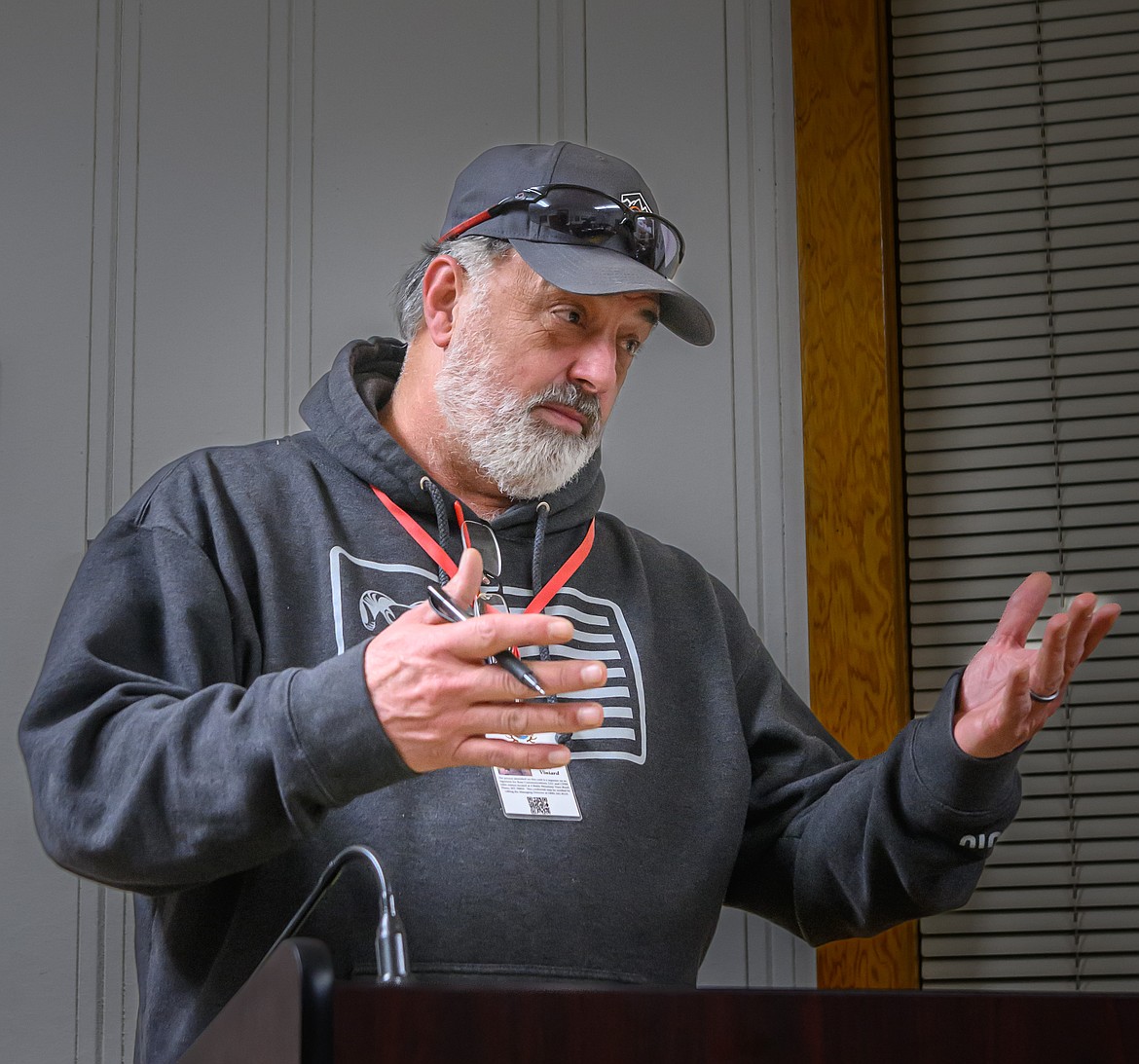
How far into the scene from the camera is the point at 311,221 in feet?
8.71

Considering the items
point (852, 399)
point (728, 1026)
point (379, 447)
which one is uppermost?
point (852, 399)

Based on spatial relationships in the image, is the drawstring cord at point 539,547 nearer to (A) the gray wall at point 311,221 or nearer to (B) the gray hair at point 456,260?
(B) the gray hair at point 456,260

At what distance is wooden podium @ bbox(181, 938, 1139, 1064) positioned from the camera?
0.83 metres

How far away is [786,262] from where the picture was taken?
2.62m

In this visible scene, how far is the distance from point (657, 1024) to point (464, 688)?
1.26 feet

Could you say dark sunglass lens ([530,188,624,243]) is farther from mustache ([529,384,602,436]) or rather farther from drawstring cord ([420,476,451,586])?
drawstring cord ([420,476,451,586])

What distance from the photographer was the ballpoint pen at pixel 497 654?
1.19m

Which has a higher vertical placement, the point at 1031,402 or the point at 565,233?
the point at 565,233

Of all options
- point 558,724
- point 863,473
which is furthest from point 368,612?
point 863,473

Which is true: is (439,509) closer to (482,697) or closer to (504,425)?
(504,425)

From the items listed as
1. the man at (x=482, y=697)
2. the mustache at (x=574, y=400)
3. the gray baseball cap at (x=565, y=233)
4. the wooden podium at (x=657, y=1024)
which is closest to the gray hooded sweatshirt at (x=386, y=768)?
the man at (x=482, y=697)

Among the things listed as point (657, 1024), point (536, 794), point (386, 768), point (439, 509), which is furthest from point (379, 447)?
point (657, 1024)

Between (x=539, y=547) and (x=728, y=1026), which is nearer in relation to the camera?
(x=728, y=1026)

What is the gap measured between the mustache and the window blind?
0.77 metres
